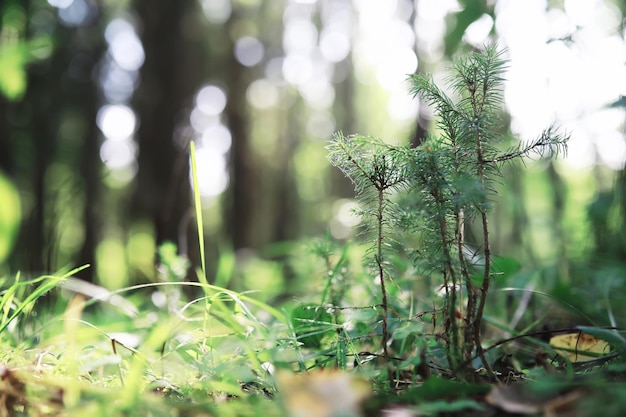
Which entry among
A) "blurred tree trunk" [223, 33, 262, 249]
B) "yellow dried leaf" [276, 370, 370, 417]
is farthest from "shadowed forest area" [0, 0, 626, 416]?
"blurred tree trunk" [223, 33, 262, 249]

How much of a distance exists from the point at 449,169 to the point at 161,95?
22.8 ft

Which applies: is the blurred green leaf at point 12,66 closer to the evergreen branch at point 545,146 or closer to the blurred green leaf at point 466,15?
the evergreen branch at point 545,146

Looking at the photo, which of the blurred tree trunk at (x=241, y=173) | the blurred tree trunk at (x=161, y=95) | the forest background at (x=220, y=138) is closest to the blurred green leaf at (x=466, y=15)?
the forest background at (x=220, y=138)

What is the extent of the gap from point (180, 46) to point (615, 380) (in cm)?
779

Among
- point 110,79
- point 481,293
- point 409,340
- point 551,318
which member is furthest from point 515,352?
point 110,79

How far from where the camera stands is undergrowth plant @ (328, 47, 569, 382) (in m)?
1.14

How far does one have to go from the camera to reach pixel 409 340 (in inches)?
62.9

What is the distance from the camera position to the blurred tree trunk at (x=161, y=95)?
6.92 meters

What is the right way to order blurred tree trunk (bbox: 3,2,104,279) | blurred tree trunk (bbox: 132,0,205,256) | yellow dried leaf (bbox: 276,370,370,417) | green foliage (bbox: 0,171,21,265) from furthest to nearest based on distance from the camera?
blurred tree trunk (bbox: 3,2,104,279) < blurred tree trunk (bbox: 132,0,205,256) < green foliage (bbox: 0,171,21,265) < yellow dried leaf (bbox: 276,370,370,417)

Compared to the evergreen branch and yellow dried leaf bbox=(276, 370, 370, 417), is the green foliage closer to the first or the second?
yellow dried leaf bbox=(276, 370, 370, 417)

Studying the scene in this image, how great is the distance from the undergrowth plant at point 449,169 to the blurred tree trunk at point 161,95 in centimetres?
576

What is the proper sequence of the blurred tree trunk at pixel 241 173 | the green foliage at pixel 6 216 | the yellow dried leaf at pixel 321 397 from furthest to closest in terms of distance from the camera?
1. the blurred tree trunk at pixel 241 173
2. the green foliage at pixel 6 216
3. the yellow dried leaf at pixel 321 397

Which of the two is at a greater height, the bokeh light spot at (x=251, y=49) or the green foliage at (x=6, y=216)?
the bokeh light spot at (x=251, y=49)

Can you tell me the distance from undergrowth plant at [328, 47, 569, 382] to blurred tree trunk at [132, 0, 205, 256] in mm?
5761
